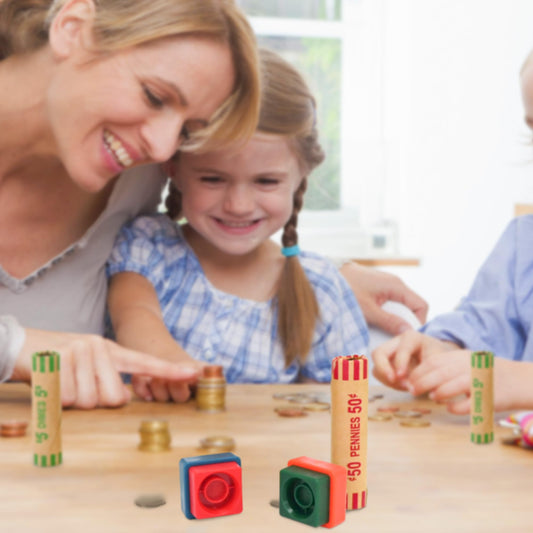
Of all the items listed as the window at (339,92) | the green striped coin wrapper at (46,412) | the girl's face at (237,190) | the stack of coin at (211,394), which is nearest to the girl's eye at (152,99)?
the girl's face at (237,190)

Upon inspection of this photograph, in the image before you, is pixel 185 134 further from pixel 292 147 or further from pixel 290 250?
pixel 290 250

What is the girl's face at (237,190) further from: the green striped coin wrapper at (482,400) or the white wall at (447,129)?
the white wall at (447,129)

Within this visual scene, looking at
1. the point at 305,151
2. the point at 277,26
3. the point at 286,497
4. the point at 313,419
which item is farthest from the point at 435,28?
the point at 286,497

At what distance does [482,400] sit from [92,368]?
55cm

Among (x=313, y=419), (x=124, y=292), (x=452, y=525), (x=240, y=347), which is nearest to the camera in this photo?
(x=452, y=525)

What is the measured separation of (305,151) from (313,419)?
0.84m

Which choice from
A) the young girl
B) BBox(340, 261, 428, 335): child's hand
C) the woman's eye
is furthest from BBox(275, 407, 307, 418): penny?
BBox(340, 261, 428, 335): child's hand

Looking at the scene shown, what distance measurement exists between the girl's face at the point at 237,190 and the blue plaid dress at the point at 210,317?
3.8 inches

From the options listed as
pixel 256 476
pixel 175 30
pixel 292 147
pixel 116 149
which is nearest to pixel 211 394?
pixel 256 476

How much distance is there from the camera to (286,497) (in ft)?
2.16

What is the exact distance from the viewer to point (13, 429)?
3.01 feet

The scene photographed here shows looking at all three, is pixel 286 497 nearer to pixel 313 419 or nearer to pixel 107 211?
pixel 313 419

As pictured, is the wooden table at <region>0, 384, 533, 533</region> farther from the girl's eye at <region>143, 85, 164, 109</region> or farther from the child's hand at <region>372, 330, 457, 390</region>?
the girl's eye at <region>143, 85, 164, 109</region>

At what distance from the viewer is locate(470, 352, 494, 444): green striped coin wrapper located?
36.1 inches
